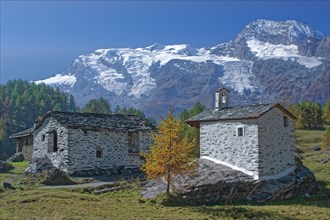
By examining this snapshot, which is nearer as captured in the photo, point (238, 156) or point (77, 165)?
point (238, 156)

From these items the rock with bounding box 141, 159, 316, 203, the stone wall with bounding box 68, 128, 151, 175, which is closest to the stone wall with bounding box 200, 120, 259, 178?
the rock with bounding box 141, 159, 316, 203

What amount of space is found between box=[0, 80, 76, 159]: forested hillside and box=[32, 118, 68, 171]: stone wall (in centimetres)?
5070

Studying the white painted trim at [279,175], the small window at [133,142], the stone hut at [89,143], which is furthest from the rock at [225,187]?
the small window at [133,142]

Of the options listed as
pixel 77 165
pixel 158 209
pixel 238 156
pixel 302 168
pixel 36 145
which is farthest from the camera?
pixel 36 145

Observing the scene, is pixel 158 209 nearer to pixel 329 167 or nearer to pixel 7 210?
pixel 7 210

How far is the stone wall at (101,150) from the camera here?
47.4 metres

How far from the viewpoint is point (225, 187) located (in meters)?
33.8

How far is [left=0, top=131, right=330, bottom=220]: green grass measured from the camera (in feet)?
87.6

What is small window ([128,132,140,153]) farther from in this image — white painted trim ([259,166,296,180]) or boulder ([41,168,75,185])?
white painted trim ([259,166,296,180])

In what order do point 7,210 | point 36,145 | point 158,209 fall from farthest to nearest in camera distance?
1. point 36,145
2. point 158,209
3. point 7,210

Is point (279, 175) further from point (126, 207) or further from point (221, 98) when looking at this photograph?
point (126, 207)

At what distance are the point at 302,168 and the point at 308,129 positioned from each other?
7886 centimetres

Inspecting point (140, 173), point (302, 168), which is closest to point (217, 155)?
point (302, 168)

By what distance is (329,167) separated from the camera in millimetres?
55219
